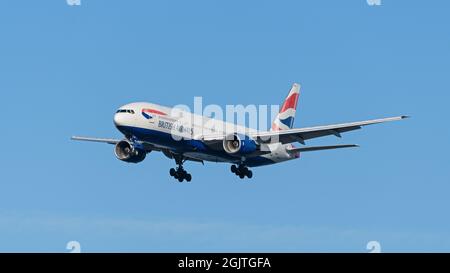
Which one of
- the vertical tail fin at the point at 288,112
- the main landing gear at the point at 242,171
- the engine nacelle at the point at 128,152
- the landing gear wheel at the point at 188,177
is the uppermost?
the vertical tail fin at the point at 288,112

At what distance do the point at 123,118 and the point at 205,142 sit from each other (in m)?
6.94

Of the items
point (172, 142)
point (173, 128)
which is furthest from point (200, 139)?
point (173, 128)

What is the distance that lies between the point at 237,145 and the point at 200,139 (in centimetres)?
301

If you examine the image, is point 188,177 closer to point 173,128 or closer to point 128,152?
point 128,152

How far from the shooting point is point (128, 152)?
88188 millimetres

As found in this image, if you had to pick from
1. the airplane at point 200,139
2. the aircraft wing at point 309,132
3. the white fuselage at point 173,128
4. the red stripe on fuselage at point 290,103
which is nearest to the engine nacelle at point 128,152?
the airplane at point 200,139

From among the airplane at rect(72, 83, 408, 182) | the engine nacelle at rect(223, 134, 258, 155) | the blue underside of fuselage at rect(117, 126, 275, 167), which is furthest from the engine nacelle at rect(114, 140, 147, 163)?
the engine nacelle at rect(223, 134, 258, 155)

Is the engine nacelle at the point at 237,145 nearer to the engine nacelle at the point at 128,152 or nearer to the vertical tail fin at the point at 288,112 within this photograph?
the engine nacelle at the point at 128,152

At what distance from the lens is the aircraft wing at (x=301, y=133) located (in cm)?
8100

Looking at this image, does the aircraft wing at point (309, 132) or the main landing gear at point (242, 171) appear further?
the main landing gear at point (242, 171)

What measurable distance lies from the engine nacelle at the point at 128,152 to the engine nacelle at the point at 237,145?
749cm
